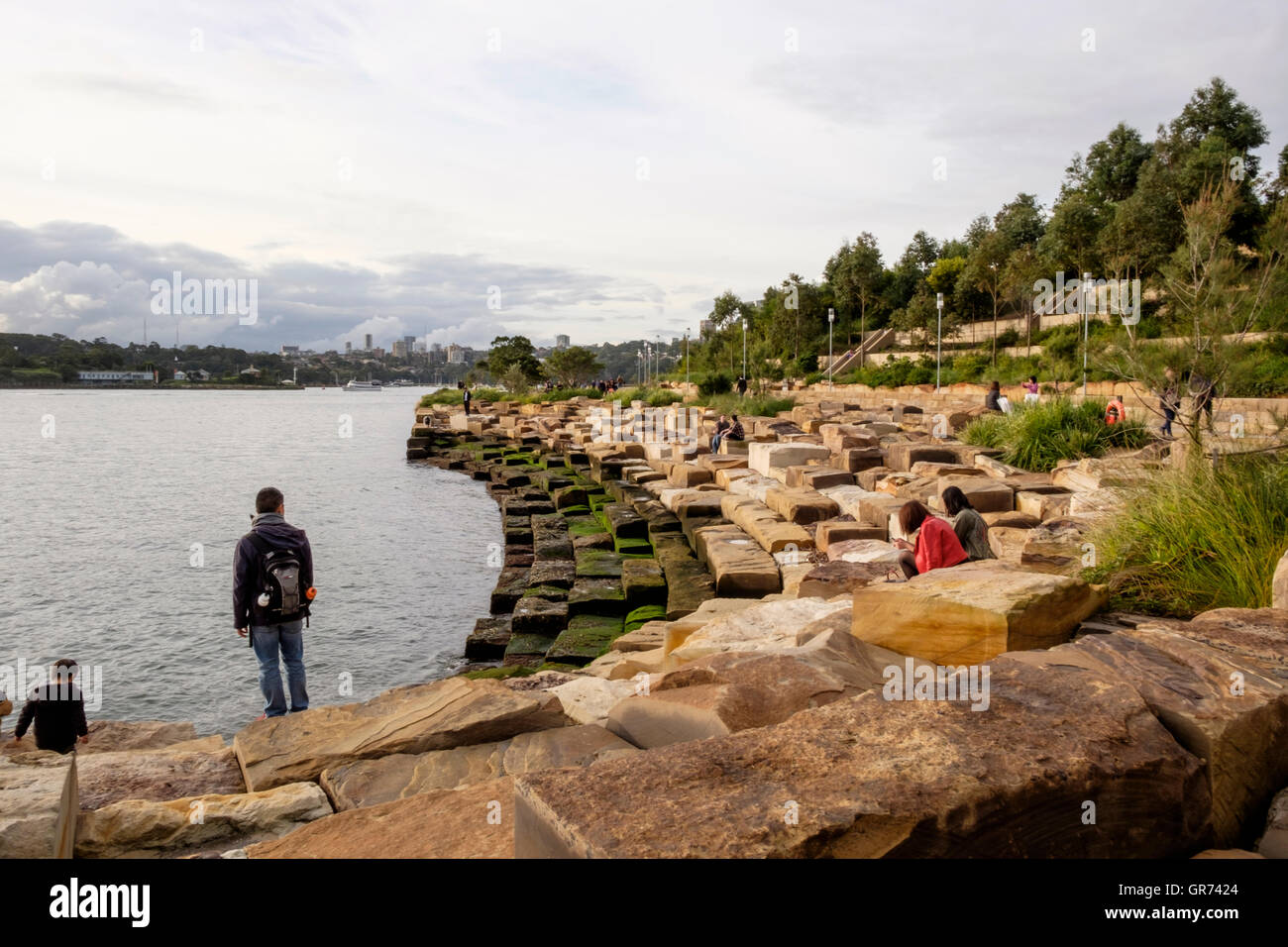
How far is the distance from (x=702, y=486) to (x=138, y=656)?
860 centimetres

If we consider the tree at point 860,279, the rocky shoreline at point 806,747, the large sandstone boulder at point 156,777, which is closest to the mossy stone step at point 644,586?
the rocky shoreline at point 806,747

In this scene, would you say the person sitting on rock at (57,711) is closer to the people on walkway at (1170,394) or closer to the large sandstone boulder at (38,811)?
the large sandstone boulder at (38,811)

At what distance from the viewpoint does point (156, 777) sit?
15.6ft

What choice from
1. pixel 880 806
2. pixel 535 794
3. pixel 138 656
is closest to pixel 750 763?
pixel 880 806

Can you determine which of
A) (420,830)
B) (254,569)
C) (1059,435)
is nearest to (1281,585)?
(420,830)

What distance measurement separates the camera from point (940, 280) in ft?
167

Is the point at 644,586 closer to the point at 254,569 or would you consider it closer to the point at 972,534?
the point at 972,534

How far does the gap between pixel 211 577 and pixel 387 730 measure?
1089 centimetres

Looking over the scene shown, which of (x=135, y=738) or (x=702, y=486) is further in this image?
(x=702, y=486)

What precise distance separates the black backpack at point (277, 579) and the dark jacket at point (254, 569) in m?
0.02

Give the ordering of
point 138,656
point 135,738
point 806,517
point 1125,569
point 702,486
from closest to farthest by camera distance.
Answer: point 1125,569 < point 135,738 < point 138,656 < point 806,517 < point 702,486

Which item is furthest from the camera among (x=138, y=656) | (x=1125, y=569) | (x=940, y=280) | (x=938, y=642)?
(x=940, y=280)

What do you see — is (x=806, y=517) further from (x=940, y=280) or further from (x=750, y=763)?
(x=940, y=280)
